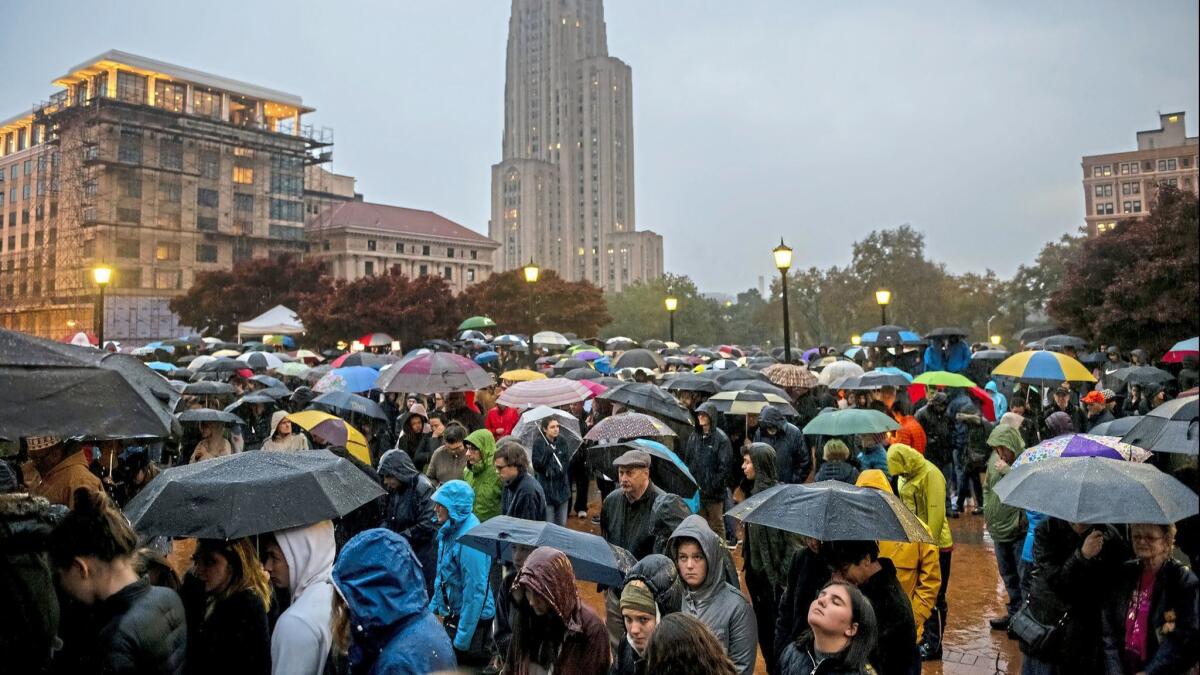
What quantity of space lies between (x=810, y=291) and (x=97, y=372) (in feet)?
189

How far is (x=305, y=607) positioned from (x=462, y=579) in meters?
2.69

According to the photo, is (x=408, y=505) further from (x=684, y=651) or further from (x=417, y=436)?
(x=684, y=651)

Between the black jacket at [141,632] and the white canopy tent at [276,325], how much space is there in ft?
112

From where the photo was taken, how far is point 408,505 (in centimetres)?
609

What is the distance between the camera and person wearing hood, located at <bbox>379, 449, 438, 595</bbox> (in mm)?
6047

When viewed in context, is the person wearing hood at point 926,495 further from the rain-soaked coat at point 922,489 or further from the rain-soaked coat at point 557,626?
the rain-soaked coat at point 557,626

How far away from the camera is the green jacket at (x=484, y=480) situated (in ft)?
23.0

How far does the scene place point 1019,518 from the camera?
20.7 ft

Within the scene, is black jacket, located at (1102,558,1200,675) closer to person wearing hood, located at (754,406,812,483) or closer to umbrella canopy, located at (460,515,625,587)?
umbrella canopy, located at (460,515,625,587)

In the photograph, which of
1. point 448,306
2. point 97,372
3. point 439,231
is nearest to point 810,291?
point 448,306

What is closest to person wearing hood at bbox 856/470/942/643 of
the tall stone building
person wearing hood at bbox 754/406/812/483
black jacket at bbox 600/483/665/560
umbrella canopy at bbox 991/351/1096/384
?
black jacket at bbox 600/483/665/560

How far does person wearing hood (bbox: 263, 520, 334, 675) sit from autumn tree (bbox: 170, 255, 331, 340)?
1906 inches

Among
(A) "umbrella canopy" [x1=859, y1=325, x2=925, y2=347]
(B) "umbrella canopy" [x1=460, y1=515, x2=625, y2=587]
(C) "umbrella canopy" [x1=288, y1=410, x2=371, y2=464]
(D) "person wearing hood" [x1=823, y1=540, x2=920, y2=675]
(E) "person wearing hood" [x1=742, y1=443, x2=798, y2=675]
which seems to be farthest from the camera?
(A) "umbrella canopy" [x1=859, y1=325, x2=925, y2=347]

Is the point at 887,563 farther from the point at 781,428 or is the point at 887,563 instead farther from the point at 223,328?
the point at 223,328
